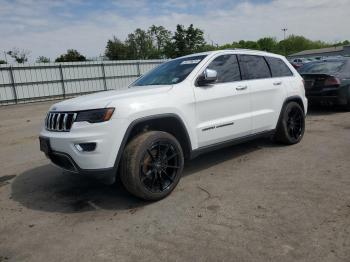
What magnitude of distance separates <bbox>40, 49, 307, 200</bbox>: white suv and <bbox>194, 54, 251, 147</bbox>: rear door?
0.04 feet

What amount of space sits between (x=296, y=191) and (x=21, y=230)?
3.03 meters

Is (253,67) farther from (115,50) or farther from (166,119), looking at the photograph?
(115,50)

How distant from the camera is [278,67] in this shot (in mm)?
5965

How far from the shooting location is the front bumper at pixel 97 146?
3611mm

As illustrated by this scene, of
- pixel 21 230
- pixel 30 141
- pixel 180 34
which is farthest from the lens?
pixel 180 34

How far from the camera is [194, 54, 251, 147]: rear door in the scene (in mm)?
4496

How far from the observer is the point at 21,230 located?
3.53m

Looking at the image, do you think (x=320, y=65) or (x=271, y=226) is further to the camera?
(x=320, y=65)

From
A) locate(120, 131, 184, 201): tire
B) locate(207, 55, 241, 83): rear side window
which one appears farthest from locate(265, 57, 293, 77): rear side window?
locate(120, 131, 184, 201): tire

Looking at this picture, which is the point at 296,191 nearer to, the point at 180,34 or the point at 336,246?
the point at 336,246

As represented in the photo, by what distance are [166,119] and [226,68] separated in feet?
4.60

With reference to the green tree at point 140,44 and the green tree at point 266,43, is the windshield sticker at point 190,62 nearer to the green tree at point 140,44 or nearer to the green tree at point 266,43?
the green tree at point 140,44

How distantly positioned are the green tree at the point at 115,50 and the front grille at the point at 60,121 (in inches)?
2367

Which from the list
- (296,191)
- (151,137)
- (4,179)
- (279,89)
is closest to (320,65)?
(279,89)
